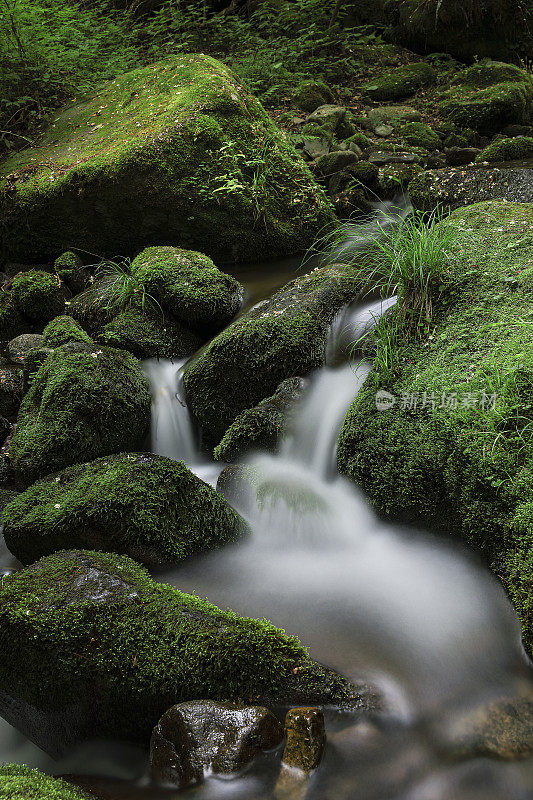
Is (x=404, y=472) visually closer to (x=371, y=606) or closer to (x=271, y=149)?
(x=371, y=606)

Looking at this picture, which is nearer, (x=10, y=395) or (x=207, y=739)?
(x=207, y=739)

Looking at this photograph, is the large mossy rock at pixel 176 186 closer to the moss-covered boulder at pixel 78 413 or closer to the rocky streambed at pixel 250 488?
the rocky streambed at pixel 250 488

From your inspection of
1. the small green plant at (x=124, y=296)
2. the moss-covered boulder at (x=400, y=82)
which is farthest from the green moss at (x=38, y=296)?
the moss-covered boulder at (x=400, y=82)

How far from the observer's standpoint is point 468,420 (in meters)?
3.00

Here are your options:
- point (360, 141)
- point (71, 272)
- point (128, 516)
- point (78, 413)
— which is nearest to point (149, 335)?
point (78, 413)

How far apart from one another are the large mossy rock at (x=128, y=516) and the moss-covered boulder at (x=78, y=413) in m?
0.49

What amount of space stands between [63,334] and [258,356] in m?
A: 1.94

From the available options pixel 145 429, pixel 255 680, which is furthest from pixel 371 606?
pixel 145 429

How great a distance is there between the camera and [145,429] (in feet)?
14.6

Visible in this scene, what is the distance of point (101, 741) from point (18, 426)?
2.61m

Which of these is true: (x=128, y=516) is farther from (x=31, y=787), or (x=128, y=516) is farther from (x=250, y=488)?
(x=31, y=787)

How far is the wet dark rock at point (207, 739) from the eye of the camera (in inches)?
80.2

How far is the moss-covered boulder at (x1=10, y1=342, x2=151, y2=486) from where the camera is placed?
399 cm

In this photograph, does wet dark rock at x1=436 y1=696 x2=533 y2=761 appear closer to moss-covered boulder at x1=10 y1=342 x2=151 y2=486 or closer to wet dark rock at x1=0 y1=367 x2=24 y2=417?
moss-covered boulder at x1=10 y1=342 x2=151 y2=486
